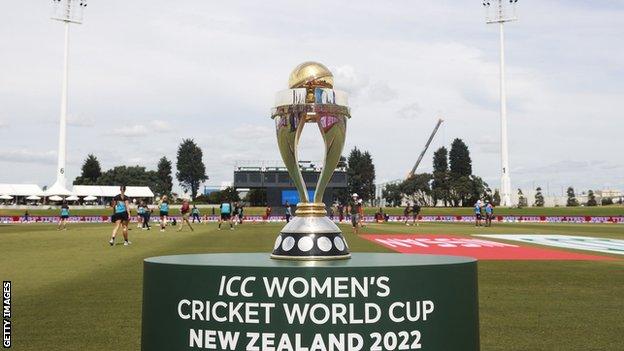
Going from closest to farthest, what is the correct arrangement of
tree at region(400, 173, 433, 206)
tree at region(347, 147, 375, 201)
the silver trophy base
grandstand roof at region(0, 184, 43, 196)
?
the silver trophy base, grandstand roof at region(0, 184, 43, 196), tree at region(400, 173, 433, 206), tree at region(347, 147, 375, 201)

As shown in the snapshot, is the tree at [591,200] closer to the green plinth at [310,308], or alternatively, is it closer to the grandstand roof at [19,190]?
the grandstand roof at [19,190]

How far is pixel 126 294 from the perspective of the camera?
10203 millimetres

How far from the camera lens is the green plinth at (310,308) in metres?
3.45

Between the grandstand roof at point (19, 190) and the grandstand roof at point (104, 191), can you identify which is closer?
the grandstand roof at point (19, 190)

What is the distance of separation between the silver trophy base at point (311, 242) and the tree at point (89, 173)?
148 m

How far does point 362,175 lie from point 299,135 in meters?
133

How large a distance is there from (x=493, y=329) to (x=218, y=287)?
5122 mm

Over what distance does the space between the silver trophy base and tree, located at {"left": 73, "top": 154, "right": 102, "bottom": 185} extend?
5827 inches

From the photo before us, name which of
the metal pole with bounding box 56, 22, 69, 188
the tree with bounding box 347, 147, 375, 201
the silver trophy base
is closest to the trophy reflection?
the silver trophy base

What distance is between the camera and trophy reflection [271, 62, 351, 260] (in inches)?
175

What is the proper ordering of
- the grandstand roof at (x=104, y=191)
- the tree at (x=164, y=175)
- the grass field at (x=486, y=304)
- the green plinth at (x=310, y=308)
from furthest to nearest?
the tree at (x=164, y=175)
the grandstand roof at (x=104, y=191)
the grass field at (x=486, y=304)
the green plinth at (x=310, y=308)

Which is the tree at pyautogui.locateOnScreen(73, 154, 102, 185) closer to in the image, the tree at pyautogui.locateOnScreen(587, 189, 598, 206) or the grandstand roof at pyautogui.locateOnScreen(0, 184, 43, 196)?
the grandstand roof at pyautogui.locateOnScreen(0, 184, 43, 196)

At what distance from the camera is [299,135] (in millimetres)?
4855

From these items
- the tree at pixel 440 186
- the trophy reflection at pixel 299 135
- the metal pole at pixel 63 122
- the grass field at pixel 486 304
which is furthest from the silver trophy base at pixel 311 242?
the tree at pixel 440 186
